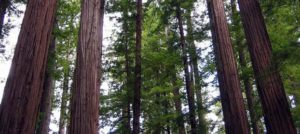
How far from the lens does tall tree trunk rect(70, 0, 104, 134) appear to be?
5336 millimetres

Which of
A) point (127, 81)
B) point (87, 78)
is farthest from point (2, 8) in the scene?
point (87, 78)

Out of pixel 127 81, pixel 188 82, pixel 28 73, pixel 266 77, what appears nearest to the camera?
pixel 28 73

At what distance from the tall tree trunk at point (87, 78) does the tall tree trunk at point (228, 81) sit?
12.6 feet

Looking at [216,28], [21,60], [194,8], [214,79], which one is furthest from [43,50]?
[194,8]

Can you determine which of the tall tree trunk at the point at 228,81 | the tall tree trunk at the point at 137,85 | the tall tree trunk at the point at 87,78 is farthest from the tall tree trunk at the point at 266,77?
the tall tree trunk at the point at 137,85

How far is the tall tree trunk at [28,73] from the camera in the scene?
12.9 feet

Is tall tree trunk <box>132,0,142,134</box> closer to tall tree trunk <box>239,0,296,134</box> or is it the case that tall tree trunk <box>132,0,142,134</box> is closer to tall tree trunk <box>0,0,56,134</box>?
tall tree trunk <box>239,0,296,134</box>

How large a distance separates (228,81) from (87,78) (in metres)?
4.17

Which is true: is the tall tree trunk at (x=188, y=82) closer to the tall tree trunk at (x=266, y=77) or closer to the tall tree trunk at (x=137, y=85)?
the tall tree trunk at (x=137, y=85)

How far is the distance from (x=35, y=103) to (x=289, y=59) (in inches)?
179

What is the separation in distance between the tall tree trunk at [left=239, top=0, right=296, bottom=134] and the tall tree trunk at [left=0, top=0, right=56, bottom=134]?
4.41 meters

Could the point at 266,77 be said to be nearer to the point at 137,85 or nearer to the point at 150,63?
the point at 137,85

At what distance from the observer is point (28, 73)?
13.9 feet

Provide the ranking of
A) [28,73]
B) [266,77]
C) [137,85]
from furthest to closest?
[137,85], [266,77], [28,73]
